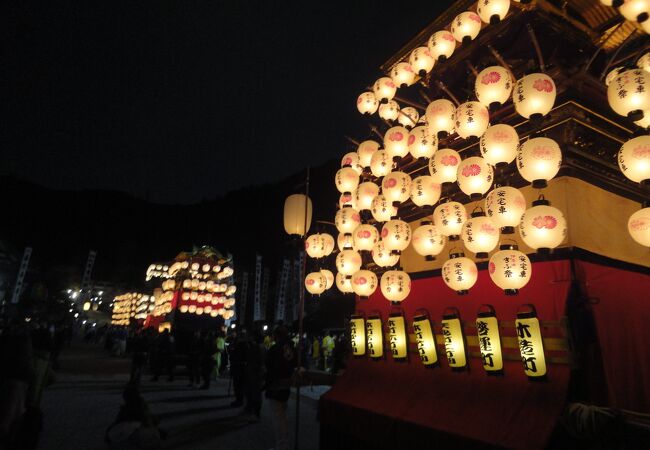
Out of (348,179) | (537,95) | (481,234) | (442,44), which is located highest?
(442,44)

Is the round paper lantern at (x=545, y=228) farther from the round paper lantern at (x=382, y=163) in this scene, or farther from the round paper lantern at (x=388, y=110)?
the round paper lantern at (x=388, y=110)

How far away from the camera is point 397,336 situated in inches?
310

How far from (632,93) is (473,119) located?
2.32 meters

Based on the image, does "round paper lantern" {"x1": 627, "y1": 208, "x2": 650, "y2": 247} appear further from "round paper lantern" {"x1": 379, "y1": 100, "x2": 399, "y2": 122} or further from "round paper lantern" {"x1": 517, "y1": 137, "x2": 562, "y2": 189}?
"round paper lantern" {"x1": 379, "y1": 100, "x2": 399, "y2": 122}

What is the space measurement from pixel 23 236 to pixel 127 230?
17.2m

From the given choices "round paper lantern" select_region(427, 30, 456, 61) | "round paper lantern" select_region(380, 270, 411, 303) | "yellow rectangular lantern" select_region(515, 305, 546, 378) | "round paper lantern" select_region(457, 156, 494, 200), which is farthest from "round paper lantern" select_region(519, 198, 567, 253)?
"round paper lantern" select_region(427, 30, 456, 61)

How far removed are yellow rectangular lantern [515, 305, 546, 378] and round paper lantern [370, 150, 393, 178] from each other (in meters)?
4.78

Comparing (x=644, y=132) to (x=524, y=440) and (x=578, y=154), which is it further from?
(x=524, y=440)

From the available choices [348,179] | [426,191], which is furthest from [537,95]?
[348,179]

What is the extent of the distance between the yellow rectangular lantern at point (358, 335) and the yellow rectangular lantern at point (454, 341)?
254cm

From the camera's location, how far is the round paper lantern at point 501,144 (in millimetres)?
6273

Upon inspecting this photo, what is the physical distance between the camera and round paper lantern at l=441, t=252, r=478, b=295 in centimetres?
648

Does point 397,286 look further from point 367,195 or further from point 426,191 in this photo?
point 367,195

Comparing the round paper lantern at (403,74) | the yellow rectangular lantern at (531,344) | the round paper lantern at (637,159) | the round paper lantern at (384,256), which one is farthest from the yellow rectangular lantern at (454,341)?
the round paper lantern at (403,74)
